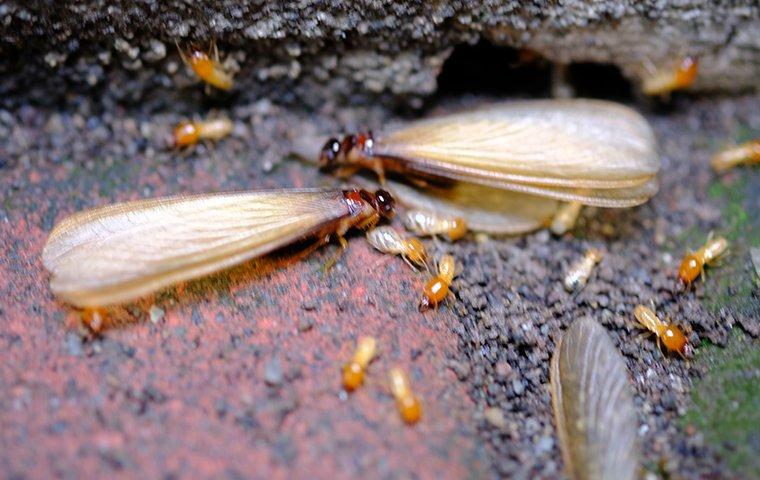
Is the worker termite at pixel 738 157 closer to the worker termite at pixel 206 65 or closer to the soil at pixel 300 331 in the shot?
the soil at pixel 300 331

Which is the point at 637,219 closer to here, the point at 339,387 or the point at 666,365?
the point at 666,365

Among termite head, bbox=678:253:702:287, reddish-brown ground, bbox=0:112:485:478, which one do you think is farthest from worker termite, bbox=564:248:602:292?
reddish-brown ground, bbox=0:112:485:478

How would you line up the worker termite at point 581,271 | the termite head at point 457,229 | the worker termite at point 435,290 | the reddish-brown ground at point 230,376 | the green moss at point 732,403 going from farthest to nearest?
the termite head at point 457,229 < the worker termite at point 581,271 < the worker termite at point 435,290 < the green moss at point 732,403 < the reddish-brown ground at point 230,376

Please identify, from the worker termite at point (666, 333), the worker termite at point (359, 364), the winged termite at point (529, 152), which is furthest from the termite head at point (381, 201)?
the worker termite at point (666, 333)

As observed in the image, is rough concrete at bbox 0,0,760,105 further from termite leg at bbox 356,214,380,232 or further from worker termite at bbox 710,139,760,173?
termite leg at bbox 356,214,380,232

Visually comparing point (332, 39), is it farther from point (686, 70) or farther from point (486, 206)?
point (686, 70)

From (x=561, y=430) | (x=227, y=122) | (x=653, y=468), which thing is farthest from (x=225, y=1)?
(x=653, y=468)
